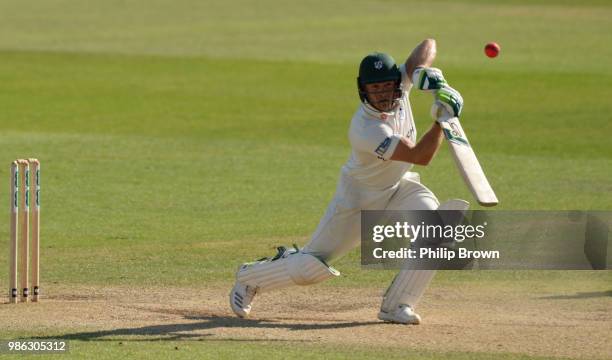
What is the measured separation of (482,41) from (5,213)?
73.8 ft

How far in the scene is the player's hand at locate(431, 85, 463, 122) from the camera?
324 inches

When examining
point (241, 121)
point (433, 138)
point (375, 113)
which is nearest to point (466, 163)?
point (433, 138)

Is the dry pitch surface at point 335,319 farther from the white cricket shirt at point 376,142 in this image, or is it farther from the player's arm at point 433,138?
the player's arm at point 433,138

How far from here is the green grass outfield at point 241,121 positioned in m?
12.0

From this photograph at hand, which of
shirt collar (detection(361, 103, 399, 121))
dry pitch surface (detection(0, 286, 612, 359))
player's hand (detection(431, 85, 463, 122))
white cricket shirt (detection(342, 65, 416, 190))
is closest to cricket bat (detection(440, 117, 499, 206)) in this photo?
player's hand (detection(431, 85, 463, 122))

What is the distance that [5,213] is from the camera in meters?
13.8

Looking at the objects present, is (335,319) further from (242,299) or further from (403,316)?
(242,299)

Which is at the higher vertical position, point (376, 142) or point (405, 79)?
point (405, 79)

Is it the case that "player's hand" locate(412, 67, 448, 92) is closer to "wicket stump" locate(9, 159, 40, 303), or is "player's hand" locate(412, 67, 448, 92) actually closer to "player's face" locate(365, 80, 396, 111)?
"player's face" locate(365, 80, 396, 111)

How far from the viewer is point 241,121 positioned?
21875 millimetres

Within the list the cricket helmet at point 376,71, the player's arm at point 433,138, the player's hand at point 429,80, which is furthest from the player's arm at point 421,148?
the cricket helmet at point 376,71

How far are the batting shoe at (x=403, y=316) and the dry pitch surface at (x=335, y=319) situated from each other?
0.17ft

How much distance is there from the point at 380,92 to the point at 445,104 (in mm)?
479

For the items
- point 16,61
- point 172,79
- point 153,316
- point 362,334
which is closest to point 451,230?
point 362,334
